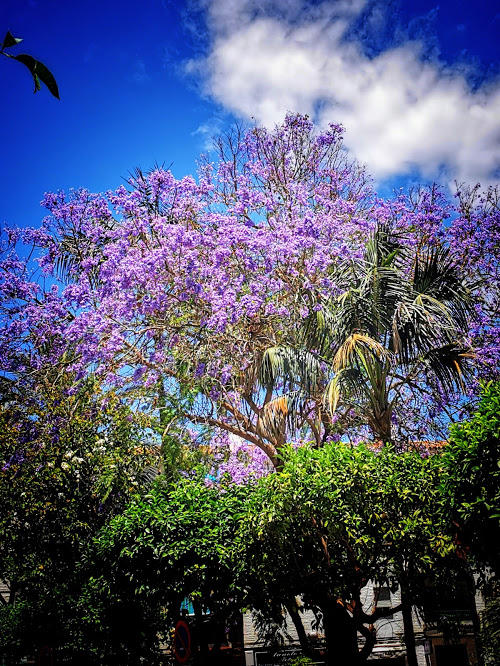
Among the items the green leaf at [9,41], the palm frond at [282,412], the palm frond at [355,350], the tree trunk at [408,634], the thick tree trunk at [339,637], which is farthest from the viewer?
the palm frond at [282,412]

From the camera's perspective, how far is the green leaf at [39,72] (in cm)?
180

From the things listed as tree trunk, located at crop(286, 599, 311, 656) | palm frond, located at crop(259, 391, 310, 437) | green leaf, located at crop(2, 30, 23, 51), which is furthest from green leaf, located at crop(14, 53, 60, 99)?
tree trunk, located at crop(286, 599, 311, 656)

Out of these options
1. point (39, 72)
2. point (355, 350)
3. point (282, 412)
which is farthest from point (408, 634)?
point (39, 72)

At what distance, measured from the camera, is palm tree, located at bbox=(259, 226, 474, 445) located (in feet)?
34.9

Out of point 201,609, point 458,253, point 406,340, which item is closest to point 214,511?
point 201,609

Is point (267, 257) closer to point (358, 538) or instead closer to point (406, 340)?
point (406, 340)

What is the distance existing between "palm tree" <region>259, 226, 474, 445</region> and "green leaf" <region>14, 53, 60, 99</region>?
8403 mm

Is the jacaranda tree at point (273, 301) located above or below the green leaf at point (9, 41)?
above

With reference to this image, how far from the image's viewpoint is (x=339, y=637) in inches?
416

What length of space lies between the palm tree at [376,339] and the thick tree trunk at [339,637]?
3.11m

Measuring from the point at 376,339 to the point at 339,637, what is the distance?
17.3 feet

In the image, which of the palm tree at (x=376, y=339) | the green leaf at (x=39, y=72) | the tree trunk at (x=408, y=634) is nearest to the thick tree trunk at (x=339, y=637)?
the tree trunk at (x=408, y=634)

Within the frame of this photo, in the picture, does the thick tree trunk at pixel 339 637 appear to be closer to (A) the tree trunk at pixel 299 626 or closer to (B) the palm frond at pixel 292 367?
(A) the tree trunk at pixel 299 626

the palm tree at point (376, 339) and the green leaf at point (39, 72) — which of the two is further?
the palm tree at point (376, 339)
